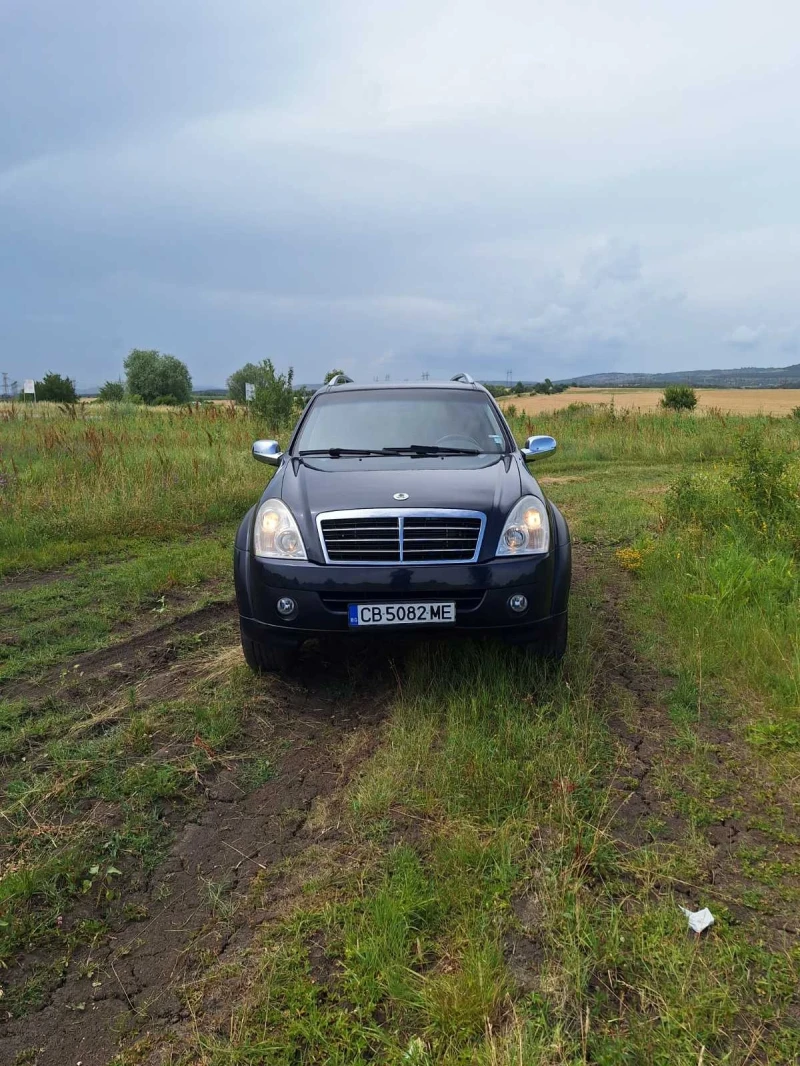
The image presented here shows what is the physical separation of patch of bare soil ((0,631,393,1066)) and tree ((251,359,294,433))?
449 inches

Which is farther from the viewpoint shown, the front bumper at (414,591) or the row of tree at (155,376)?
the row of tree at (155,376)

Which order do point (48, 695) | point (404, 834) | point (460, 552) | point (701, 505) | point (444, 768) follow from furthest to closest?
point (701, 505) < point (48, 695) < point (460, 552) < point (444, 768) < point (404, 834)

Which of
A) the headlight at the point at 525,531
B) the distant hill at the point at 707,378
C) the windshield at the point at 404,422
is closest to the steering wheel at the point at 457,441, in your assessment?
the windshield at the point at 404,422

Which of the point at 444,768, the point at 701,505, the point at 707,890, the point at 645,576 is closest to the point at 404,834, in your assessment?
the point at 444,768

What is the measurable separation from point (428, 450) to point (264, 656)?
1.69 m

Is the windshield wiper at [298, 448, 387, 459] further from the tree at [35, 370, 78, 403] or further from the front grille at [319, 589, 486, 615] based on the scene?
the tree at [35, 370, 78, 403]

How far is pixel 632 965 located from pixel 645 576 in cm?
430

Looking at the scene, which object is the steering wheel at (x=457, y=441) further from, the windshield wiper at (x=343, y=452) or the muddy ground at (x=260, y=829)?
the muddy ground at (x=260, y=829)

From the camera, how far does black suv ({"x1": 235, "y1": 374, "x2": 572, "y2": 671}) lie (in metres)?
3.58

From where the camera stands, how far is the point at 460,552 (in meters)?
3.66

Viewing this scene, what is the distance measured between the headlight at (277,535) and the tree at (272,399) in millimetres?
10974

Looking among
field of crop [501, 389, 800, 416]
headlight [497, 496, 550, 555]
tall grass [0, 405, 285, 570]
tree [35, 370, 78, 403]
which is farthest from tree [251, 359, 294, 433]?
tree [35, 370, 78, 403]

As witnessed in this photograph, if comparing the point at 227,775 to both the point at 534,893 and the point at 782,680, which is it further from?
the point at 782,680

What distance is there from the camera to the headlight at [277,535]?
147 inches
